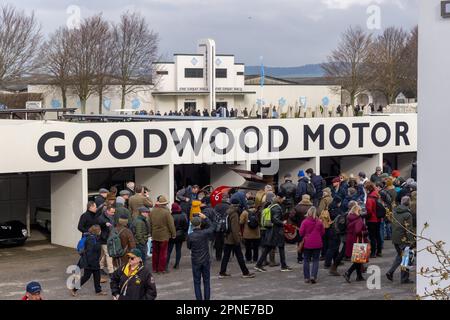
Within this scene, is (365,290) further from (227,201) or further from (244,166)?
(244,166)

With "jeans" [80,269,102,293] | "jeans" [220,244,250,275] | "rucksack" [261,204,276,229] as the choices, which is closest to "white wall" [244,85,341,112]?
"rucksack" [261,204,276,229]

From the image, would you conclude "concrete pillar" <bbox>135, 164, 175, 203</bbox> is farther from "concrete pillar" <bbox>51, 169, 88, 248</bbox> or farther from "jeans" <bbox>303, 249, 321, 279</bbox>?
"jeans" <bbox>303, 249, 321, 279</bbox>

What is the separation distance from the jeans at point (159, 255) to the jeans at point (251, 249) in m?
1.73

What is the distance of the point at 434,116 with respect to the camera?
38.2 feet

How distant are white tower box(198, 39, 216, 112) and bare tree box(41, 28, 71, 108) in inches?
389

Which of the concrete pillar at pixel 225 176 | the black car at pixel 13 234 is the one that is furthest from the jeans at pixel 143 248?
the concrete pillar at pixel 225 176

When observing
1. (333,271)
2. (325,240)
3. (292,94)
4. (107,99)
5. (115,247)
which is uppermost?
(292,94)

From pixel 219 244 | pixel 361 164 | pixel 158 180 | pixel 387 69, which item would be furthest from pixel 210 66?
pixel 219 244

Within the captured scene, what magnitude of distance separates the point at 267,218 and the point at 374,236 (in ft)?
8.18

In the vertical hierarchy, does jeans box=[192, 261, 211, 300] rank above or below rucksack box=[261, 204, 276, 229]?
below

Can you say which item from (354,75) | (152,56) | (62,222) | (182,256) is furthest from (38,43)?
(182,256)

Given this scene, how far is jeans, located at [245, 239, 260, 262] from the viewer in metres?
16.6

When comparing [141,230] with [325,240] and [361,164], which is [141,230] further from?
[361,164]

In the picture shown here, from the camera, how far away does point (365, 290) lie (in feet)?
46.5
